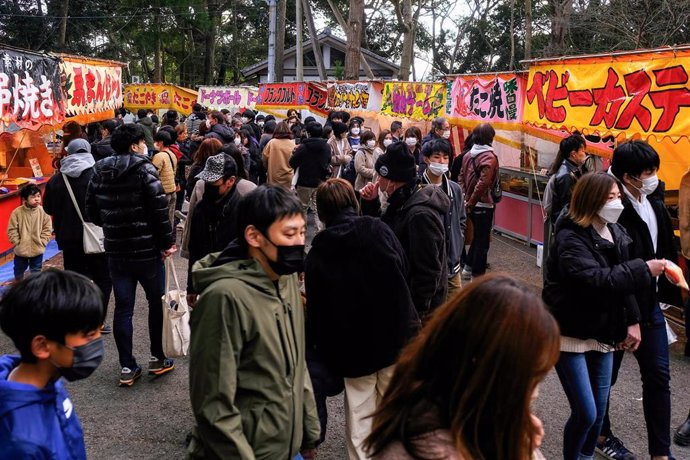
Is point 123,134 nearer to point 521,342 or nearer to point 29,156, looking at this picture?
point 521,342

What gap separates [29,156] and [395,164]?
9.77 metres

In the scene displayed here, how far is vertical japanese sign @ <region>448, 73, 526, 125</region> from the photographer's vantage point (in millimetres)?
9180

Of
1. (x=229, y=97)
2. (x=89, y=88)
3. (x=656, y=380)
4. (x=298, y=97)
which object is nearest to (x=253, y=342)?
(x=656, y=380)

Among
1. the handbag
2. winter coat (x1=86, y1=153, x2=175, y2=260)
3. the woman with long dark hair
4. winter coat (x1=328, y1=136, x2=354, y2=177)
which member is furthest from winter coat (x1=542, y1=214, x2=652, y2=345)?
winter coat (x1=328, y1=136, x2=354, y2=177)

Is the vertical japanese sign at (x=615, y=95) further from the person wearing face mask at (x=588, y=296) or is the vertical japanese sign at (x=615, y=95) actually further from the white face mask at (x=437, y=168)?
the person wearing face mask at (x=588, y=296)

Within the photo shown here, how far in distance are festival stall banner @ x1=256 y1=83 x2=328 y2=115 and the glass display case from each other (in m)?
8.15

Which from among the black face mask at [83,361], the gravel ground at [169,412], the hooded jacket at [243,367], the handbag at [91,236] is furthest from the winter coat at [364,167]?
the black face mask at [83,361]

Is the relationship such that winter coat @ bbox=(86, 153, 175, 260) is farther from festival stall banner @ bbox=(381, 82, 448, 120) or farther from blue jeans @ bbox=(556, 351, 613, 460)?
festival stall banner @ bbox=(381, 82, 448, 120)

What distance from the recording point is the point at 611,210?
357 centimetres

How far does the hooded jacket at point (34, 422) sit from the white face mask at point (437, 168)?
10.7 ft

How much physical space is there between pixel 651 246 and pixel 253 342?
267 cm

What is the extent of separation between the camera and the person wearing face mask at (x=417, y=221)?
409 centimetres

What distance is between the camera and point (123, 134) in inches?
191

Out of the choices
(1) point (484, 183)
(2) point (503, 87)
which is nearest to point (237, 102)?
(2) point (503, 87)
